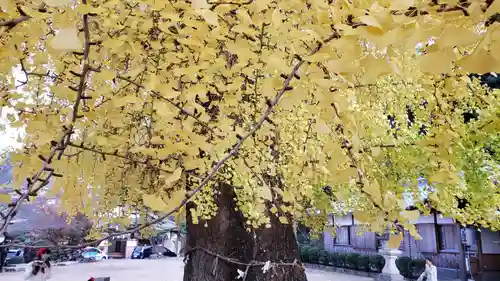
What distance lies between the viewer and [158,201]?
125 cm

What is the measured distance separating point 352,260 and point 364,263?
74 centimetres

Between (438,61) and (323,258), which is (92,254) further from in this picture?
(438,61)

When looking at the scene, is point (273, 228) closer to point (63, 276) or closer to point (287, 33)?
point (287, 33)

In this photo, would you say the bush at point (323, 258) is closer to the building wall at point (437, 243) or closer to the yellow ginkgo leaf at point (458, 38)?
the building wall at point (437, 243)

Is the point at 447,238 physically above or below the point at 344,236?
above

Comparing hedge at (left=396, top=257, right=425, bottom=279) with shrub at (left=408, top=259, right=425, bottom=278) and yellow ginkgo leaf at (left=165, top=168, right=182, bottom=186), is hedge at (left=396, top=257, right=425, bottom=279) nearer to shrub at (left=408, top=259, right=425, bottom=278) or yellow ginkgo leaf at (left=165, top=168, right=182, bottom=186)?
shrub at (left=408, top=259, right=425, bottom=278)

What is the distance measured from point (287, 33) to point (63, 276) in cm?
1575

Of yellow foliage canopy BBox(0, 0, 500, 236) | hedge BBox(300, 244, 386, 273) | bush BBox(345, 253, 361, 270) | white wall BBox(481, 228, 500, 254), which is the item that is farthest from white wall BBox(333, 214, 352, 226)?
yellow foliage canopy BBox(0, 0, 500, 236)

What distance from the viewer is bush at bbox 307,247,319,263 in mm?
16531

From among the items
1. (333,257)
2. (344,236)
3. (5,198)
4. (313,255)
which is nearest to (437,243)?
(333,257)

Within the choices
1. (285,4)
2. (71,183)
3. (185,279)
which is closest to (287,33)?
(285,4)

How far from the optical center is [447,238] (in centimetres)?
1164

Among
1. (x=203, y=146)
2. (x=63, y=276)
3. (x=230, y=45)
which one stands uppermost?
(x=230, y=45)

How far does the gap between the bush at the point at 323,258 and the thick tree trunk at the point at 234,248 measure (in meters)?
12.1
